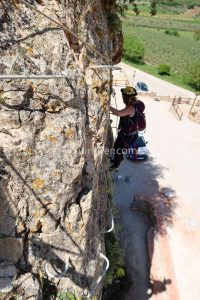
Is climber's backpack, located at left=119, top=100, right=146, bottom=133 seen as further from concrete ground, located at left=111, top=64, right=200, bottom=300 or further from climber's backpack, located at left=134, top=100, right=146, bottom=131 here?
concrete ground, located at left=111, top=64, right=200, bottom=300

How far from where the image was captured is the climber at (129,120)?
27.3ft

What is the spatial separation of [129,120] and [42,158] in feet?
14.1

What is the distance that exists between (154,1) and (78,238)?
712 centimetres

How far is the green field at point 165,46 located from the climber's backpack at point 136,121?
22997mm

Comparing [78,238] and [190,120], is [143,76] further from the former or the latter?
[78,238]

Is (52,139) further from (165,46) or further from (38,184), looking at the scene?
(165,46)

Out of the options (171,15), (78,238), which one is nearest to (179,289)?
(78,238)

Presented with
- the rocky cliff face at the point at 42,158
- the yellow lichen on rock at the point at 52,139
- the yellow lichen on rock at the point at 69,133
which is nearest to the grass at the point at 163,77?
the rocky cliff face at the point at 42,158

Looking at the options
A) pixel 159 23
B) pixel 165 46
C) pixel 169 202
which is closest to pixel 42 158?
pixel 169 202

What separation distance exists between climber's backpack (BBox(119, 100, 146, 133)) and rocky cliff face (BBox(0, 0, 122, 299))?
2754 mm

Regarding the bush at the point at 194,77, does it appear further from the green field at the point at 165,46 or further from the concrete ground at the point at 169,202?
the concrete ground at the point at 169,202

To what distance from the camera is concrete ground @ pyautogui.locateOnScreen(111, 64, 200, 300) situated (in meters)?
12.3

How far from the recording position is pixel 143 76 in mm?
37531

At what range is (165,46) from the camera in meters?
60.7
